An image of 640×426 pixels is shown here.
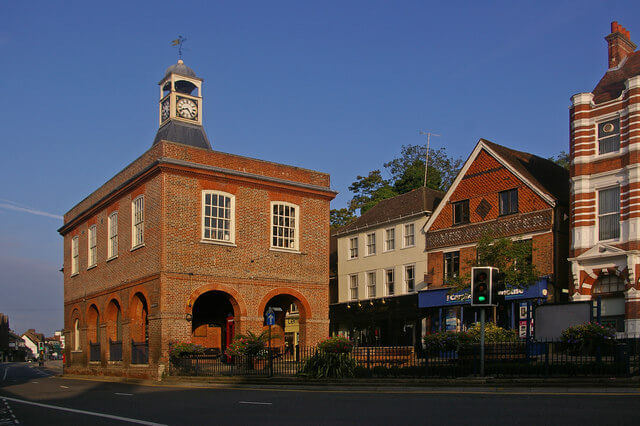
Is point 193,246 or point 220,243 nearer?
point 193,246

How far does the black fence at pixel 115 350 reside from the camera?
3262 cm

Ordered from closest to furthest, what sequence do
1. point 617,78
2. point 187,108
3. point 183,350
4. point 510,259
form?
1. point 183,350
2. point 510,259
3. point 617,78
4. point 187,108

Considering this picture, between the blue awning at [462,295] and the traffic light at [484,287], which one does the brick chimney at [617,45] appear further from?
the traffic light at [484,287]

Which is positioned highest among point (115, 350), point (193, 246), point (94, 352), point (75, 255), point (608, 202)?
point (608, 202)

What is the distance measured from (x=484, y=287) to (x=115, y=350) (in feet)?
70.7

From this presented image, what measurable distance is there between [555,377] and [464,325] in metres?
21.1

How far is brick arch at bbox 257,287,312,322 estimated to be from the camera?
30595 millimetres

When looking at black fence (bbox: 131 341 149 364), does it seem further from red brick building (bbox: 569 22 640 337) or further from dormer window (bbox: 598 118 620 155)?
dormer window (bbox: 598 118 620 155)

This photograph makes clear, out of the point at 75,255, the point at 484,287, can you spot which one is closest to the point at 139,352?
the point at 75,255

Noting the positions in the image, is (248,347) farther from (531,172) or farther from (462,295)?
(531,172)

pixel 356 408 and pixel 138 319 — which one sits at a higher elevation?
pixel 138 319

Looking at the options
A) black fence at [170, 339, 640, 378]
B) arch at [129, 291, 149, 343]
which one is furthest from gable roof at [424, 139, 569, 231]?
arch at [129, 291, 149, 343]

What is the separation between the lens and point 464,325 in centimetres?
3797

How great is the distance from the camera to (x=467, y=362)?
19969 millimetres
